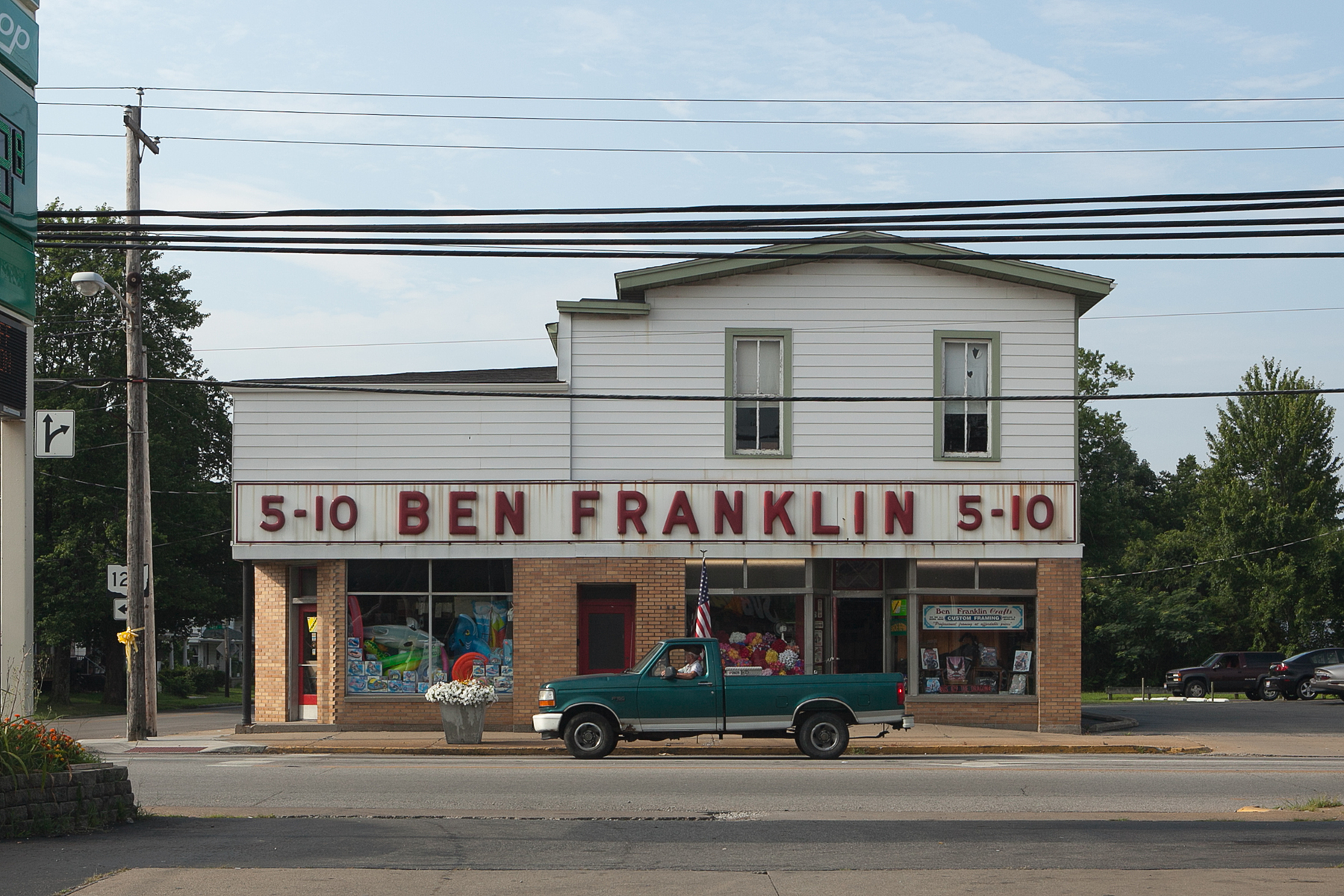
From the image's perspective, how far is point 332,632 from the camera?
2384 cm

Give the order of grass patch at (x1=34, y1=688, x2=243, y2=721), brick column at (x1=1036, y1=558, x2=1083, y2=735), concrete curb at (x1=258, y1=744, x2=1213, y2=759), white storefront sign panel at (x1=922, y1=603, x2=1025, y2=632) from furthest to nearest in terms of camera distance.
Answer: grass patch at (x1=34, y1=688, x2=243, y2=721) → white storefront sign panel at (x1=922, y1=603, x2=1025, y2=632) → brick column at (x1=1036, y1=558, x2=1083, y2=735) → concrete curb at (x1=258, y1=744, x2=1213, y2=759)

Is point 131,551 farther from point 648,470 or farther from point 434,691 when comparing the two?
point 648,470

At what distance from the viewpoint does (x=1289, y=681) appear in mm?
41594

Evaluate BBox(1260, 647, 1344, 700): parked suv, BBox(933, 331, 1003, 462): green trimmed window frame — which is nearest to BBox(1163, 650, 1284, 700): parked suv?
BBox(1260, 647, 1344, 700): parked suv

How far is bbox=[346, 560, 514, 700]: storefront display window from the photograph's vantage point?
24.0 meters

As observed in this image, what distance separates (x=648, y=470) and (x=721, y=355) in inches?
95.4

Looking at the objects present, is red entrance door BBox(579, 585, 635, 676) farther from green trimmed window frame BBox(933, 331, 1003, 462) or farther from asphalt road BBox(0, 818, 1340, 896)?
asphalt road BBox(0, 818, 1340, 896)

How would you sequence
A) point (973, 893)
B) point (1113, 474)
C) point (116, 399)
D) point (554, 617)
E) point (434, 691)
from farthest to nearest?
point (1113, 474) < point (116, 399) < point (554, 617) < point (434, 691) < point (973, 893)

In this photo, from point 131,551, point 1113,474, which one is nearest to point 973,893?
point 131,551

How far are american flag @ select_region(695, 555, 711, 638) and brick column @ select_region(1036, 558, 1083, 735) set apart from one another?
5908 millimetres

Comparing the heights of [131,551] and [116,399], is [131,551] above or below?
below

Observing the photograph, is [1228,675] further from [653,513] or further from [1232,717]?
[653,513]

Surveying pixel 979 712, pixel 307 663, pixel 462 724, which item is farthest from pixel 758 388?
pixel 307 663

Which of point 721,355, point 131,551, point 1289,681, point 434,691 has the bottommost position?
point 1289,681
